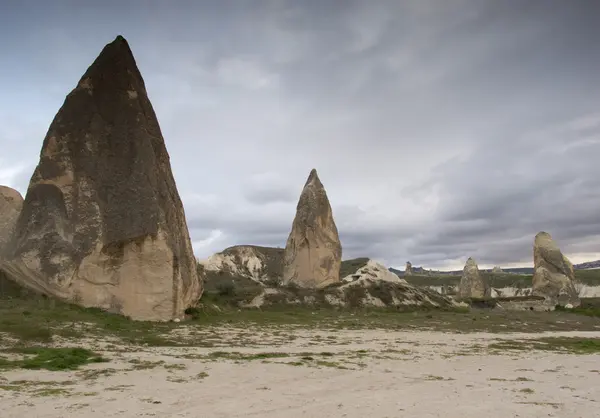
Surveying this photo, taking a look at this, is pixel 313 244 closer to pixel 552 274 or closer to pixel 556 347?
pixel 552 274

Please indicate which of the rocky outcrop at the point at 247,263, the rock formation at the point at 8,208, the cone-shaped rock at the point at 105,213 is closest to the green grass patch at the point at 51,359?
the cone-shaped rock at the point at 105,213

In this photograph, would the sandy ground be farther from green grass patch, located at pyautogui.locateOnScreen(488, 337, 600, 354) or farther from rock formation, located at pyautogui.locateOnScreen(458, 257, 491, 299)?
rock formation, located at pyautogui.locateOnScreen(458, 257, 491, 299)

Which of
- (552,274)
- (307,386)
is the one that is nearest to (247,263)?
(552,274)

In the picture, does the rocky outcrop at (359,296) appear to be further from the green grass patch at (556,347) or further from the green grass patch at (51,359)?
the green grass patch at (51,359)

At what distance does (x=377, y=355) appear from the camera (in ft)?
57.7

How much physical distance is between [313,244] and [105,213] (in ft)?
148

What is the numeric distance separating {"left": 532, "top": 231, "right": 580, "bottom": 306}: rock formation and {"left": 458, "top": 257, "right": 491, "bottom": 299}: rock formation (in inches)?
525

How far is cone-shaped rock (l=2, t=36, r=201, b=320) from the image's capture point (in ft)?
89.7

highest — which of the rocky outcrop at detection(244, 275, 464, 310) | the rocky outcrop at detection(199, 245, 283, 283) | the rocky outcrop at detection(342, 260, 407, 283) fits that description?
the rocky outcrop at detection(199, 245, 283, 283)

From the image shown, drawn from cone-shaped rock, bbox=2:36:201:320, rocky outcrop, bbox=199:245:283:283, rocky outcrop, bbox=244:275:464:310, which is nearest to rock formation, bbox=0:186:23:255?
cone-shaped rock, bbox=2:36:201:320

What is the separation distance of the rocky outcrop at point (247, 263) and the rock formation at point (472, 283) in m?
39.3

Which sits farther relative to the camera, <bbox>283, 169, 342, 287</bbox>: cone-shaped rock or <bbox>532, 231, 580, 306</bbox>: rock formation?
<bbox>532, 231, 580, 306</bbox>: rock formation

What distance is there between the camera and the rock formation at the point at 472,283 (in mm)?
95562

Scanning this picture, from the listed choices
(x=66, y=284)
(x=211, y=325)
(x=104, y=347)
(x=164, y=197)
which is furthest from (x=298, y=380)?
(x=164, y=197)
